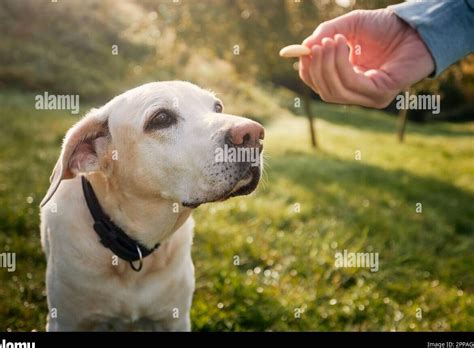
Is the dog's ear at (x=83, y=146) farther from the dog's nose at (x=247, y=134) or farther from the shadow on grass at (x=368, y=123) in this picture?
the shadow on grass at (x=368, y=123)

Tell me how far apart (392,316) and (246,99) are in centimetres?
1782

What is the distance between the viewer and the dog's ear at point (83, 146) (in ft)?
8.32

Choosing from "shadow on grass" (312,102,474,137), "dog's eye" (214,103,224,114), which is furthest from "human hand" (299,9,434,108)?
"shadow on grass" (312,102,474,137)

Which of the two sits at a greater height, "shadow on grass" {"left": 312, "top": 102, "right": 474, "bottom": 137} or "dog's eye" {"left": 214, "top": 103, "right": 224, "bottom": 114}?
"shadow on grass" {"left": 312, "top": 102, "right": 474, "bottom": 137}

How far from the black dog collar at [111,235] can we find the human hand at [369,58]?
148 cm

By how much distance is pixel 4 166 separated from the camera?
661 centimetres

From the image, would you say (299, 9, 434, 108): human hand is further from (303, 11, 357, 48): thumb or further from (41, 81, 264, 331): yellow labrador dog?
(41, 81, 264, 331): yellow labrador dog

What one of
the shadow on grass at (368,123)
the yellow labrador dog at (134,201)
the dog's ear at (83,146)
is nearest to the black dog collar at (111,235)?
the yellow labrador dog at (134,201)

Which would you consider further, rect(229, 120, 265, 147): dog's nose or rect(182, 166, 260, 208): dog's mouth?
rect(182, 166, 260, 208): dog's mouth

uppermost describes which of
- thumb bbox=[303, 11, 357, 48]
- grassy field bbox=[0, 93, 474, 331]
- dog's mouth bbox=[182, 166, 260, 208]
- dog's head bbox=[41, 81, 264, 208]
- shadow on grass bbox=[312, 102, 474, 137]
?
shadow on grass bbox=[312, 102, 474, 137]

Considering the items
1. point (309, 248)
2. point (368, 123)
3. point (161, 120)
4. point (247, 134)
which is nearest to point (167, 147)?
point (161, 120)

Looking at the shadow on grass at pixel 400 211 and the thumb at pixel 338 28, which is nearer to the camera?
the thumb at pixel 338 28

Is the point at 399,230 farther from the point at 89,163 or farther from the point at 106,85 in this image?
the point at 106,85

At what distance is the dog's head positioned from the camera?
7.73 ft
